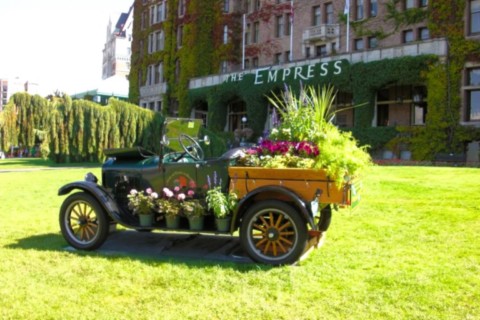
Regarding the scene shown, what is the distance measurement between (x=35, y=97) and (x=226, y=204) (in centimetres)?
2590

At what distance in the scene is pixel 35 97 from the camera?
28.9 metres

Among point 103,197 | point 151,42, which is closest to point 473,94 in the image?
point 103,197

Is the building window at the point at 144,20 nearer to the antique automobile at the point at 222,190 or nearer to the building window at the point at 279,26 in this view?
the building window at the point at 279,26

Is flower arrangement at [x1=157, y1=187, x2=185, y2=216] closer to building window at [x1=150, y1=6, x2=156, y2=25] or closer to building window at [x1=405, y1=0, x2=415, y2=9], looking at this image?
building window at [x1=405, y1=0, x2=415, y2=9]

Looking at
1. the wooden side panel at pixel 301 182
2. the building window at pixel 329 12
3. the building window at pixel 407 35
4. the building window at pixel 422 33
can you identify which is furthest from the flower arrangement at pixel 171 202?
the building window at pixel 329 12

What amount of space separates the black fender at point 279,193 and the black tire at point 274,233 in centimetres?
10

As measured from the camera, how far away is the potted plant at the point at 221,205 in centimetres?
606

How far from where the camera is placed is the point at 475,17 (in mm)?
29547

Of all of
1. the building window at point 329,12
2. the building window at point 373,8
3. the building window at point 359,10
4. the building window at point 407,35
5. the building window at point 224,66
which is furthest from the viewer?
the building window at point 224,66

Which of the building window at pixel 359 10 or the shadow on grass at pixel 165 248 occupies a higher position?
the building window at pixel 359 10

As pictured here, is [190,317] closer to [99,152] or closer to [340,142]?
[340,142]

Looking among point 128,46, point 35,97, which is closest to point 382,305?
point 35,97

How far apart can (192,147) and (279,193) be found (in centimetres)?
185

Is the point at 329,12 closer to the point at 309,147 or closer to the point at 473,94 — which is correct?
the point at 473,94
